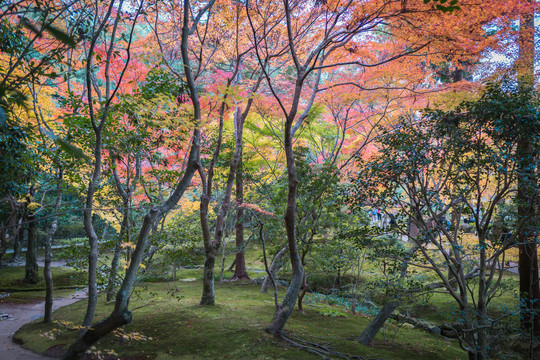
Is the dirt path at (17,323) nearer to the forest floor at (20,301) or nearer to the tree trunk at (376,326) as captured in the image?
the forest floor at (20,301)

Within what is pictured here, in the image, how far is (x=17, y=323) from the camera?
32.8ft

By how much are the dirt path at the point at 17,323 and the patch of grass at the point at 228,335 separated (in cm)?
23

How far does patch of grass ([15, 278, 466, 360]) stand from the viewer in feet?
19.8

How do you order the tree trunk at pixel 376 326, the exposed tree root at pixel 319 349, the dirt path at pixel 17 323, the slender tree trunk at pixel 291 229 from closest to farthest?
the slender tree trunk at pixel 291 229, the exposed tree root at pixel 319 349, the tree trunk at pixel 376 326, the dirt path at pixel 17 323

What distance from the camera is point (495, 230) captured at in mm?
6156

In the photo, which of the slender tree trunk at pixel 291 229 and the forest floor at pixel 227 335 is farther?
the forest floor at pixel 227 335

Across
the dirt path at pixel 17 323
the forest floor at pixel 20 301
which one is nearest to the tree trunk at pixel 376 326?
the dirt path at pixel 17 323

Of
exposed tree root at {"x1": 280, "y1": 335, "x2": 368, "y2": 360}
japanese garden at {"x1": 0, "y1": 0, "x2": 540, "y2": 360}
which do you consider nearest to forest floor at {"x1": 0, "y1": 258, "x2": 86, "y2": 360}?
japanese garden at {"x1": 0, "y1": 0, "x2": 540, "y2": 360}

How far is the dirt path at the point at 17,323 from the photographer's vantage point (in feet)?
23.4

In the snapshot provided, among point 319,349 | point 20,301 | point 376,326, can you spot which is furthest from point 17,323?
point 376,326

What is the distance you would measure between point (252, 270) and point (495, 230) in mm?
12400

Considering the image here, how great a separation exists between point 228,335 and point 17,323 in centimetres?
752

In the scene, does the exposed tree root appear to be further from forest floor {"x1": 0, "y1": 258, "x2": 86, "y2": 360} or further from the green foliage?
the green foliage

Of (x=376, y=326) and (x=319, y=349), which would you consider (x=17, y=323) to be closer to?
(x=319, y=349)
